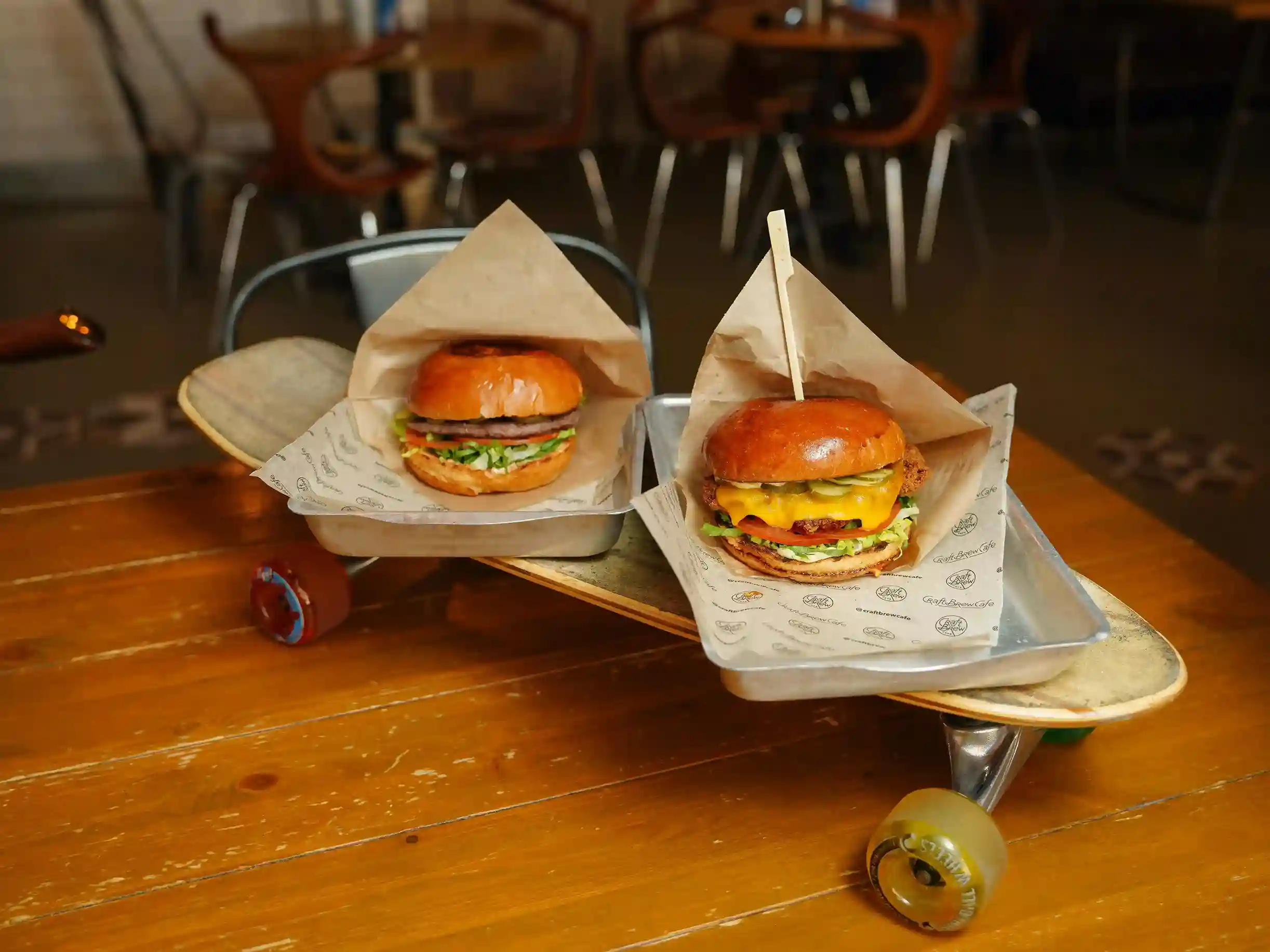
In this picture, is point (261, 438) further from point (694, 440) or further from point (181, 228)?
point (181, 228)

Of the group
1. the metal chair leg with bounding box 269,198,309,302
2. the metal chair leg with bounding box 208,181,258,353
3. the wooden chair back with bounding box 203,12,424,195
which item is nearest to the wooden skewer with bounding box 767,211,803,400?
the wooden chair back with bounding box 203,12,424,195

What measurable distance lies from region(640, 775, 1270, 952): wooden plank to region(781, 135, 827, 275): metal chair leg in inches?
142

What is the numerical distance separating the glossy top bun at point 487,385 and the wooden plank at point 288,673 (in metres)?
0.21

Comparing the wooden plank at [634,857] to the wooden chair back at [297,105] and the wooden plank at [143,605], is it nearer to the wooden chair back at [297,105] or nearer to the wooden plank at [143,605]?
the wooden plank at [143,605]

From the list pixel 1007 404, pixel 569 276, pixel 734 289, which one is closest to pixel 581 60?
pixel 734 289

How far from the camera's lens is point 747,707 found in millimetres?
1103

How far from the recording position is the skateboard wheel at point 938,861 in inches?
32.2

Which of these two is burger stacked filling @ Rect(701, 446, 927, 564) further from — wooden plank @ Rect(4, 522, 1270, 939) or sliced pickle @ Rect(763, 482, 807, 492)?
wooden plank @ Rect(4, 522, 1270, 939)

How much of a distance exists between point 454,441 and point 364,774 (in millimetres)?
454

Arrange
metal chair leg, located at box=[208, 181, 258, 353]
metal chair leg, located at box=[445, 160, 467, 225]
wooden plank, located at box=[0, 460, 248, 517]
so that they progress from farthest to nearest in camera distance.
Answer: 1. metal chair leg, located at box=[445, 160, 467, 225]
2. metal chair leg, located at box=[208, 181, 258, 353]
3. wooden plank, located at box=[0, 460, 248, 517]

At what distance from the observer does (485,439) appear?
1.33 metres

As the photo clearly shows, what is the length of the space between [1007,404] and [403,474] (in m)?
0.70

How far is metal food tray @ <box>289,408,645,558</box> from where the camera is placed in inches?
42.3

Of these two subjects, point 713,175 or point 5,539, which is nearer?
point 5,539
